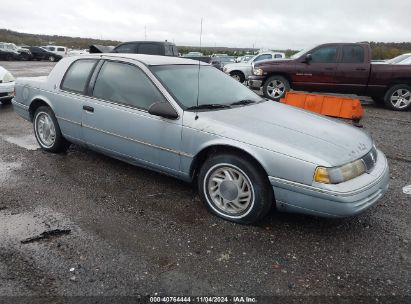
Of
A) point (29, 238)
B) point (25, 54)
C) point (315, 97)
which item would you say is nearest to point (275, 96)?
point (315, 97)

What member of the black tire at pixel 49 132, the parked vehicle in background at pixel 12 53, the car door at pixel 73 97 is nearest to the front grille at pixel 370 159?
the car door at pixel 73 97

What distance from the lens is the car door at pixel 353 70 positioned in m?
9.72

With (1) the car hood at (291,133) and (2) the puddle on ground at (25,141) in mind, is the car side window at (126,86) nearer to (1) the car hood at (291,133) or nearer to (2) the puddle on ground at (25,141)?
(1) the car hood at (291,133)

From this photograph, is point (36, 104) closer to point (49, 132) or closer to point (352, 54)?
point (49, 132)

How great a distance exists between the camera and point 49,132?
512 cm

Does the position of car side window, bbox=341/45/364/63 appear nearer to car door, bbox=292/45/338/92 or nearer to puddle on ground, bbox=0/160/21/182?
car door, bbox=292/45/338/92

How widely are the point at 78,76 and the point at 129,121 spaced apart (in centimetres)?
123

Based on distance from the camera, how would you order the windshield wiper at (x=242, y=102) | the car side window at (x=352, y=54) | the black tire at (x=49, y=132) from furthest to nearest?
the car side window at (x=352, y=54) → the black tire at (x=49, y=132) → the windshield wiper at (x=242, y=102)

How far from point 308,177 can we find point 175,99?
1550 millimetres

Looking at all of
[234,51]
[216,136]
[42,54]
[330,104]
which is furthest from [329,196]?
[234,51]

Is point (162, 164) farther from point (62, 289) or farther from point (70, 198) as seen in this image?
point (62, 289)

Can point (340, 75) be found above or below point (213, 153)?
above

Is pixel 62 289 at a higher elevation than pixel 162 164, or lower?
lower

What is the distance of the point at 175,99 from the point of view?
368 centimetres
